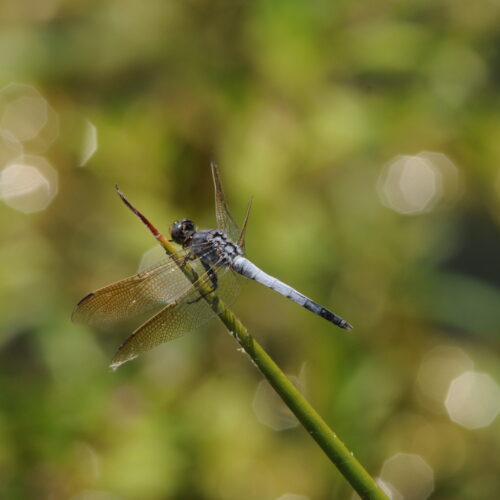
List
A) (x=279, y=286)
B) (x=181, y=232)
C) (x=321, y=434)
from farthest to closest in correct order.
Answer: (x=279, y=286)
(x=181, y=232)
(x=321, y=434)

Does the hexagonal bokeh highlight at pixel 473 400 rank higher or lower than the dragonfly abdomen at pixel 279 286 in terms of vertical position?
lower

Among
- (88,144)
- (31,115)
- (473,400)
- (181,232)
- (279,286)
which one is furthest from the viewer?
(31,115)

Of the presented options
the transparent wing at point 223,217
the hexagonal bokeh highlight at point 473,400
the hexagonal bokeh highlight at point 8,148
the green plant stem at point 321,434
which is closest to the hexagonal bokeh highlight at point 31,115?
the hexagonal bokeh highlight at point 8,148

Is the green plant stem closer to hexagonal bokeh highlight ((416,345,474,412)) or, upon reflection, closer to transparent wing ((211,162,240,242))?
transparent wing ((211,162,240,242))

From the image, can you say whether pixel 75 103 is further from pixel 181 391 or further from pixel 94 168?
pixel 181 391

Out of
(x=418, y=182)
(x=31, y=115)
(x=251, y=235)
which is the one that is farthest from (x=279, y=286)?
(x=31, y=115)

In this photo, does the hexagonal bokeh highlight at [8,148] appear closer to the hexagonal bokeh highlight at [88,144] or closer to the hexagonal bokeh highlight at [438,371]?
the hexagonal bokeh highlight at [88,144]

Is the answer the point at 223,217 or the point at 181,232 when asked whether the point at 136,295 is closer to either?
the point at 181,232

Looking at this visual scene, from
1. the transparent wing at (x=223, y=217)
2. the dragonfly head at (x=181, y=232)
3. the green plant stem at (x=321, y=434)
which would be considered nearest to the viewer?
the green plant stem at (x=321, y=434)
